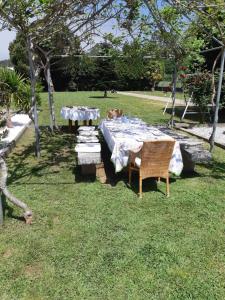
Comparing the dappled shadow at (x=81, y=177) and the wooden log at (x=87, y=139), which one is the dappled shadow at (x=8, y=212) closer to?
the dappled shadow at (x=81, y=177)

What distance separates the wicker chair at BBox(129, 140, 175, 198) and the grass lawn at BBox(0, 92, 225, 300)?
1.20ft

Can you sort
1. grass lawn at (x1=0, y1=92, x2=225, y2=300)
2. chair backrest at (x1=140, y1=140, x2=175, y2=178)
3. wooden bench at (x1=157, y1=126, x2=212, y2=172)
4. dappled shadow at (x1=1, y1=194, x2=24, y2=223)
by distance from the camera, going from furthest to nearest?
1. wooden bench at (x1=157, y1=126, x2=212, y2=172)
2. chair backrest at (x1=140, y1=140, x2=175, y2=178)
3. dappled shadow at (x1=1, y1=194, x2=24, y2=223)
4. grass lawn at (x1=0, y1=92, x2=225, y2=300)

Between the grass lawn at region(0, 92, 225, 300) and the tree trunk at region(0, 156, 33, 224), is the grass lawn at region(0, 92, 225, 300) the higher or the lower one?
the lower one

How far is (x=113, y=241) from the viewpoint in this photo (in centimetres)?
402

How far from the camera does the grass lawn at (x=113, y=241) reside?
3207 millimetres

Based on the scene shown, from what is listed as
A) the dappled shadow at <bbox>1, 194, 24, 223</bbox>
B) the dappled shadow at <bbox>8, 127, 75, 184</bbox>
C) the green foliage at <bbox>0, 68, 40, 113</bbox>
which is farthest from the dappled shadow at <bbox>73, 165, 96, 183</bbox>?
the green foliage at <bbox>0, 68, 40, 113</bbox>

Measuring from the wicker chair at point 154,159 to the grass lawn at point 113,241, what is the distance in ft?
1.20

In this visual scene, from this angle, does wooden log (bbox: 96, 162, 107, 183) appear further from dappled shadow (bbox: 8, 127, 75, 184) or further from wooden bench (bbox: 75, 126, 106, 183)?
dappled shadow (bbox: 8, 127, 75, 184)

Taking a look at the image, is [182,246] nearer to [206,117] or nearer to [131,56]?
[131,56]

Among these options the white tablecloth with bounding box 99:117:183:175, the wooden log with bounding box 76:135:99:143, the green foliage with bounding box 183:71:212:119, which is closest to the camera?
the white tablecloth with bounding box 99:117:183:175

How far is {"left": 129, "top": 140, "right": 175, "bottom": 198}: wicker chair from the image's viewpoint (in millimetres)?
5180

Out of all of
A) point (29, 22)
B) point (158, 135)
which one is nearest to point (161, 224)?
point (158, 135)

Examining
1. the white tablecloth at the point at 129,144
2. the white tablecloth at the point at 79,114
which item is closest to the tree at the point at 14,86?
the white tablecloth at the point at 79,114

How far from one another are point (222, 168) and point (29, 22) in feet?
16.3
